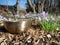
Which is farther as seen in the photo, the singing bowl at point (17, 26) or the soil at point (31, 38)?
the singing bowl at point (17, 26)

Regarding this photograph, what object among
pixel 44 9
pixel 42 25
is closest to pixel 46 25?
pixel 42 25

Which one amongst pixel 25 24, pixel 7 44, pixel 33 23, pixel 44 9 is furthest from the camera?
pixel 44 9

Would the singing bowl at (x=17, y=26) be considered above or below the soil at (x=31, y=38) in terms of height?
above

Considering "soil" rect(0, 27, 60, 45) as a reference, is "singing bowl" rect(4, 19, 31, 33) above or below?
above

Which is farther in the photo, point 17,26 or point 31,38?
point 17,26

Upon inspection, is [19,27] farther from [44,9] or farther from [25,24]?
[44,9]

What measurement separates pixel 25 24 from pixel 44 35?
1.35ft

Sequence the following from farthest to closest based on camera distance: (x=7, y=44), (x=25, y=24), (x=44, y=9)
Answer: (x=44, y=9), (x=25, y=24), (x=7, y=44)

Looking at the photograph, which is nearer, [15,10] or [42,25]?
[42,25]

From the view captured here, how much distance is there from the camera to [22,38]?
343 centimetres

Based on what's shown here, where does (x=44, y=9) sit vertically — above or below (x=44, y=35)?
below

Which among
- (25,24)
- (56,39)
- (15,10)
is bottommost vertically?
(15,10)

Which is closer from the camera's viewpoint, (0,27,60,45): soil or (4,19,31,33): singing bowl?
(0,27,60,45): soil

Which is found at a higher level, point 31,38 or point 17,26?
point 17,26
